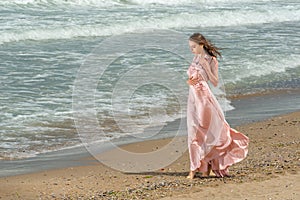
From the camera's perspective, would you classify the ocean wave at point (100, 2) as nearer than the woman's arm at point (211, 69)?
No

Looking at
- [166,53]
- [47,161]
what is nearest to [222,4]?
[166,53]

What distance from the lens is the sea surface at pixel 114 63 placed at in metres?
10.4

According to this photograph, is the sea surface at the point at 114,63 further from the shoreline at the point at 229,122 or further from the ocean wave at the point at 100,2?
the shoreline at the point at 229,122

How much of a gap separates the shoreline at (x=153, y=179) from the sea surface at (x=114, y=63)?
2.92ft

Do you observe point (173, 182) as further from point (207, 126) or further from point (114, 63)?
point (114, 63)

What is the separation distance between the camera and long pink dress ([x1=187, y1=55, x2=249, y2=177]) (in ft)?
23.2

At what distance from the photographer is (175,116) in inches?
440

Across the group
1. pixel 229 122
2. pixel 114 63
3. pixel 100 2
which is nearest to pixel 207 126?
pixel 229 122

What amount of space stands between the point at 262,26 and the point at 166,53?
9179 millimetres

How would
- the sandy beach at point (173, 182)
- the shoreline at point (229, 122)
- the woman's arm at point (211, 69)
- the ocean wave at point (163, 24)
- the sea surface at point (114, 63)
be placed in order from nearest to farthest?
the sandy beach at point (173, 182)
the woman's arm at point (211, 69)
the shoreline at point (229, 122)
the sea surface at point (114, 63)
the ocean wave at point (163, 24)

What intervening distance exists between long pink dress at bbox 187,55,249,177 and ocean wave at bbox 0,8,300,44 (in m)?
12.8

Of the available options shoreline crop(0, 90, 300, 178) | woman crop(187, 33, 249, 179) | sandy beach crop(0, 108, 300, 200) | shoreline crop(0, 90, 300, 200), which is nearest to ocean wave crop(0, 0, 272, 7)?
shoreline crop(0, 90, 300, 178)

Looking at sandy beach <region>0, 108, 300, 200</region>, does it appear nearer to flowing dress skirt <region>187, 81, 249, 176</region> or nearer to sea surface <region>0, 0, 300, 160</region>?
flowing dress skirt <region>187, 81, 249, 176</region>

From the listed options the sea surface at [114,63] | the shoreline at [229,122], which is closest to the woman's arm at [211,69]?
the shoreline at [229,122]
